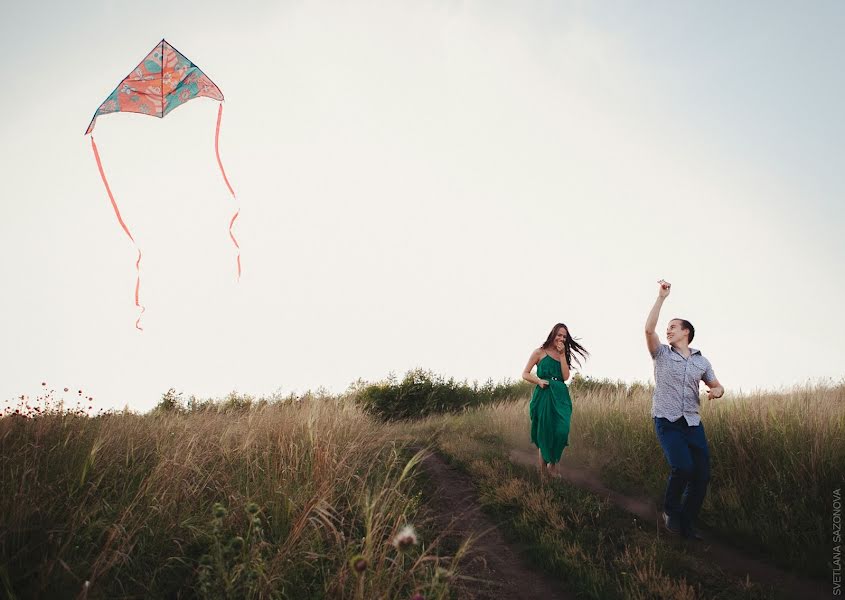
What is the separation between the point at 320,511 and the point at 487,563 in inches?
86.6

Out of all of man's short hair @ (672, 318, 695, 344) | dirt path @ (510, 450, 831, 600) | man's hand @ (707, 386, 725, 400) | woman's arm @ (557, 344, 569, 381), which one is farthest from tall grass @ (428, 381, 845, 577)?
man's short hair @ (672, 318, 695, 344)

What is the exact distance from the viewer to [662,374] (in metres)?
5.43

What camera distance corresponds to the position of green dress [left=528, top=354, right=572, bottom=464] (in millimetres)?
7684

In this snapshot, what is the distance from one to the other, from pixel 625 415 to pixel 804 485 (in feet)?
13.6

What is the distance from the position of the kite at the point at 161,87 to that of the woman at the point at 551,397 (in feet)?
18.7

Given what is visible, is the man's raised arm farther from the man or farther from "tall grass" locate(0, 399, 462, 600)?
"tall grass" locate(0, 399, 462, 600)

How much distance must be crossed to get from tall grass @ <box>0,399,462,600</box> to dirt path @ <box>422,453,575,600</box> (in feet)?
1.16

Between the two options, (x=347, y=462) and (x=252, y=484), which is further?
(x=347, y=462)

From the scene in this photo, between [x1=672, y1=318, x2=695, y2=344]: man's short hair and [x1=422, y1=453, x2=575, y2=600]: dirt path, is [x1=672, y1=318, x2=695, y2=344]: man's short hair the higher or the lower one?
the higher one

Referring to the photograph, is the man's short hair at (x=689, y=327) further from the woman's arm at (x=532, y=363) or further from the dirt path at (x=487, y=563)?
the dirt path at (x=487, y=563)

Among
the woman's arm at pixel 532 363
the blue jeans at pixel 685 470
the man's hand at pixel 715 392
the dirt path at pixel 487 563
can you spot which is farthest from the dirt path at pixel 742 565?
the woman's arm at pixel 532 363

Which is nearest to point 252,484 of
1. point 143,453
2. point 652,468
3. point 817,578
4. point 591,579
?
point 143,453

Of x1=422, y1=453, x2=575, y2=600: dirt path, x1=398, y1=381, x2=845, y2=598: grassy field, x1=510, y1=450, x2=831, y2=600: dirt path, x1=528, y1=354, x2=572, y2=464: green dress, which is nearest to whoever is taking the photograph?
x1=422, y1=453, x2=575, y2=600: dirt path

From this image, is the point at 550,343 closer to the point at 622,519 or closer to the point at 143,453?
the point at 622,519
